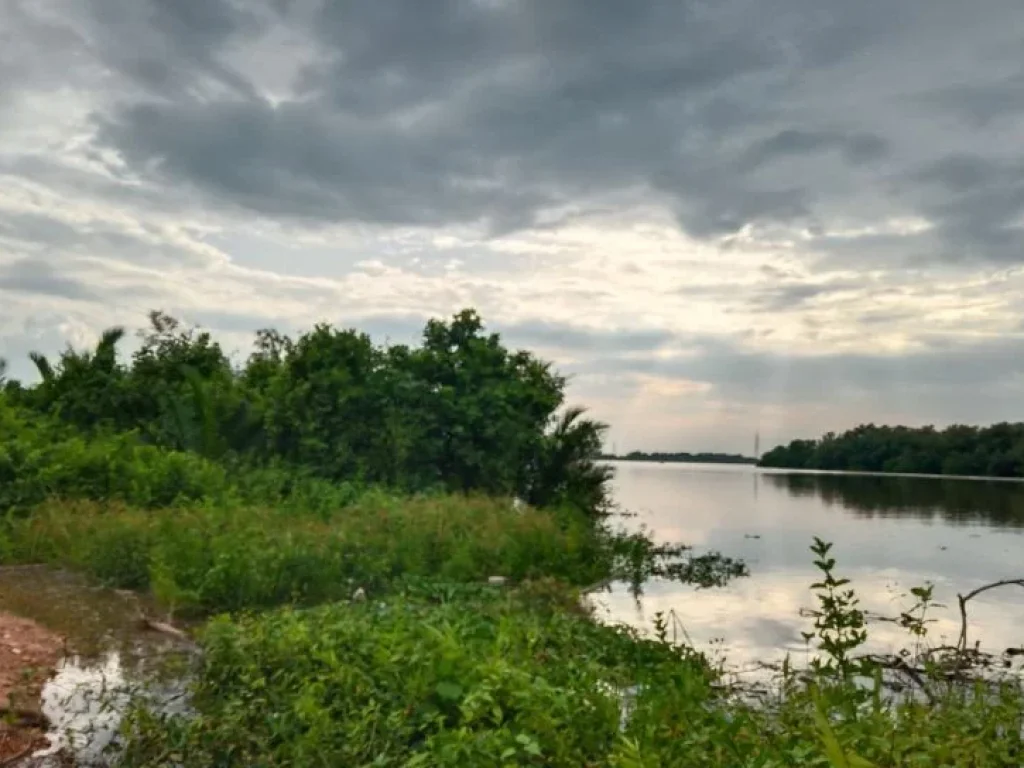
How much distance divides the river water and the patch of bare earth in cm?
562

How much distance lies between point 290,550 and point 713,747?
6108mm

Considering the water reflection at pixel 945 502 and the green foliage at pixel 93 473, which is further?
the water reflection at pixel 945 502

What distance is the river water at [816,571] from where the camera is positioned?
11.4 meters

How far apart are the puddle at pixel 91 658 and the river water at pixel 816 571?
4.95 metres

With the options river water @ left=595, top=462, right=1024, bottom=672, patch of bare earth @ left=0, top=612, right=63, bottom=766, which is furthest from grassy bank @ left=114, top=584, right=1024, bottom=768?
river water @ left=595, top=462, right=1024, bottom=672

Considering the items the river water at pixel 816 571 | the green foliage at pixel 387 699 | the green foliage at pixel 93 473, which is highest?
the green foliage at pixel 93 473

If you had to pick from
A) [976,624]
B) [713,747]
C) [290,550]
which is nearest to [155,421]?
[290,550]

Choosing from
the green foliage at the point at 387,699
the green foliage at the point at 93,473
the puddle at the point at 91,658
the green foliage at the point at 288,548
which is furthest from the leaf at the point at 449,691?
the green foliage at the point at 93,473

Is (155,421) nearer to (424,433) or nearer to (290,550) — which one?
(424,433)

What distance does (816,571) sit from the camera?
1761cm

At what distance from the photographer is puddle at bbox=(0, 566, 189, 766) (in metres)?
5.64

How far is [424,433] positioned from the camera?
65.4 feet

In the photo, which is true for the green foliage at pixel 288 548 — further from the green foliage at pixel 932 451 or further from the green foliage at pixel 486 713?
the green foliage at pixel 932 451

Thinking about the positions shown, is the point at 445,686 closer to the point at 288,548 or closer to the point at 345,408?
the point at 288,548
